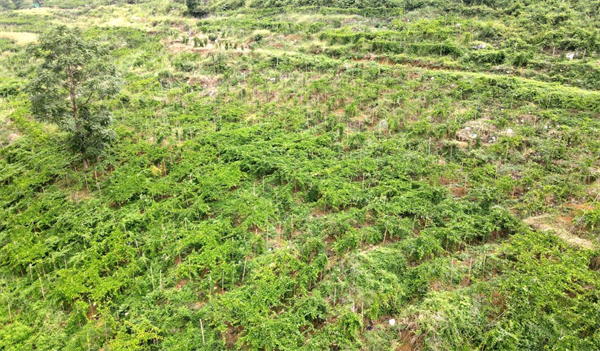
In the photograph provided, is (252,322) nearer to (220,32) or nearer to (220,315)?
(220,315)

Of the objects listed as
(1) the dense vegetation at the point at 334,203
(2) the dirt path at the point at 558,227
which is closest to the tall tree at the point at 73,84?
(1) the dense vegetation at the point at 334,203

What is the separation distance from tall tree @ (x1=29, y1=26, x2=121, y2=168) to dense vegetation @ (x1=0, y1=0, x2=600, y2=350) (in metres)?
0.41

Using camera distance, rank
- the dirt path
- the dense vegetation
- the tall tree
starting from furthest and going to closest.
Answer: the tall tree < the dirt path < the dense vegetation

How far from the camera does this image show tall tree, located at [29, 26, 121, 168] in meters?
8.82

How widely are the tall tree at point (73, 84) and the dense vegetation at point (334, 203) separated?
413 millimetres

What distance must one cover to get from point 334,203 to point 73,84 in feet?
26.9

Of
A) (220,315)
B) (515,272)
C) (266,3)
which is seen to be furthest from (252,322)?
(266,3)

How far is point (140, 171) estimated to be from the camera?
9.80 metres

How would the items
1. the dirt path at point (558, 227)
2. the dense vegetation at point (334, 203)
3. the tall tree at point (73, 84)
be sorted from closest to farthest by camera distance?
1. the dense vegetation at point (334, 203)
2. the dirt path at point (558, 227)
3. the tall tree at point (73, 84)

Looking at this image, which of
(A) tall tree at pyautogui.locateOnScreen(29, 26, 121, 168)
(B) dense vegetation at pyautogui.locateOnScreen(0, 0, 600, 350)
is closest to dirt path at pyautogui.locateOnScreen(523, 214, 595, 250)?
(B) dense vegetation at pyautogui.locateOnScreen(0, 0, 600, 350)

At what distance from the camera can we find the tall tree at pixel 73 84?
8.82m

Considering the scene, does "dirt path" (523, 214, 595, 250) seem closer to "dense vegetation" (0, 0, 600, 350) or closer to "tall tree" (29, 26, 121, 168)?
"dense vegetation" (0, 0, 600, 350)

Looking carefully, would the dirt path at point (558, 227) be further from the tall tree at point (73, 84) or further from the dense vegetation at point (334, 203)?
the tall tree at point (73, 84)

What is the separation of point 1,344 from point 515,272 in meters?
8.80
